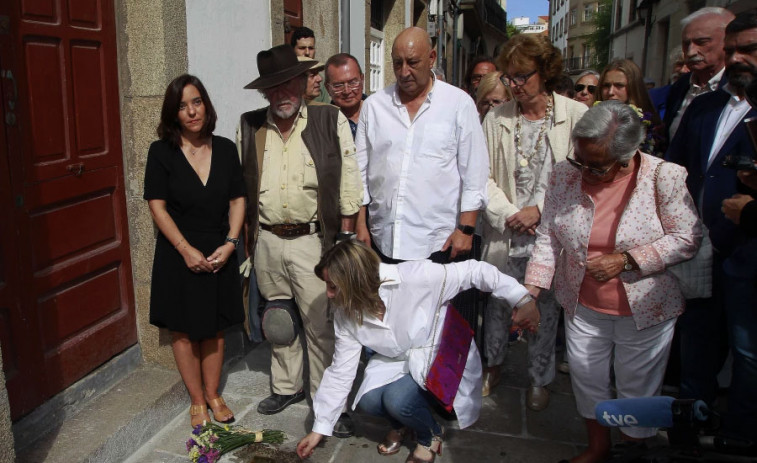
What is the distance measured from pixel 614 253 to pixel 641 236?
13cm

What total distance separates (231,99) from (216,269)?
1765 millimetres

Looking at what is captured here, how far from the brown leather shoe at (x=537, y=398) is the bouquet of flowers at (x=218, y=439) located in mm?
1483

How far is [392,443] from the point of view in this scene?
10.7 feet

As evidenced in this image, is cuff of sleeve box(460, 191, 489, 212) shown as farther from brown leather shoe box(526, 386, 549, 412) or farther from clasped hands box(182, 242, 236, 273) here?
clasped hands box(182, 242, 236, 273)

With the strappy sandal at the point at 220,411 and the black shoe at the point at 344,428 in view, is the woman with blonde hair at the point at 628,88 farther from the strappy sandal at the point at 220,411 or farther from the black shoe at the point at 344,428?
the strappy sandal at the point at 220,411

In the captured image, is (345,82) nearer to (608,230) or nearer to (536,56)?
(536,56)

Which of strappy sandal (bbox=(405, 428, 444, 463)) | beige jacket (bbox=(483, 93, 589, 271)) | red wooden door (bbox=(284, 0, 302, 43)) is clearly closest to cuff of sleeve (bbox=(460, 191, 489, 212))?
beige jacket (bbox=(483, 93, 589, 271))

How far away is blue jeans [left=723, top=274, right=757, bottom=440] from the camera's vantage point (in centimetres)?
260

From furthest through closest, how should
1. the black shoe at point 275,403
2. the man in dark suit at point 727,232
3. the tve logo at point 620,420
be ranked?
the black shoe at point 275,403, the man in dark suit at point 727,232, the tve logo at point 620,420

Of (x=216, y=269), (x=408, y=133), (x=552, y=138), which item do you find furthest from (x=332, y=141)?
(x=552, y=138)

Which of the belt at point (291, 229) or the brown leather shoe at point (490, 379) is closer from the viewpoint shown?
the belt at point (291, 229)

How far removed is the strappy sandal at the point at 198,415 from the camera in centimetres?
352

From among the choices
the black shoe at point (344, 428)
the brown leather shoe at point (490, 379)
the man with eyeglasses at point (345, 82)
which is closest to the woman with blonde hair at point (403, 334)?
the black shoe at point (344, 428)

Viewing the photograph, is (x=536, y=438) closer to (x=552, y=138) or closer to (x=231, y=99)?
(x=552, y=138)
